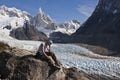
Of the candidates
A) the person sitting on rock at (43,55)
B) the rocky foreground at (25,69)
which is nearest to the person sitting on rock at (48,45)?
the person sitting on rock at (43,55)

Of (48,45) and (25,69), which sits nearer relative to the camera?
(25,69)

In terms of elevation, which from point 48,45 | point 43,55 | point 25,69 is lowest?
point 25,69

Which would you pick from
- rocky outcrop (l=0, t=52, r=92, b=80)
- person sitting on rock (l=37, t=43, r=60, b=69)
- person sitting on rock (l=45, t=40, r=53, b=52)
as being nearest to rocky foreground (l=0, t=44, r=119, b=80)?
rocky outcrop (l=0, t=52, r=92, b=80)

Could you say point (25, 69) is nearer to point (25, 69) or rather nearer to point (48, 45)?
point (25, 69)

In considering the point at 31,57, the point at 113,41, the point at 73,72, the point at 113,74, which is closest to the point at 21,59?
the point at 31,57

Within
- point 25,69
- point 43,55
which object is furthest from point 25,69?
point 43,55

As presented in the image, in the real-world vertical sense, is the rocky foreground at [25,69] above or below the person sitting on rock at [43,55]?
below

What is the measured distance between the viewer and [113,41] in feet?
644

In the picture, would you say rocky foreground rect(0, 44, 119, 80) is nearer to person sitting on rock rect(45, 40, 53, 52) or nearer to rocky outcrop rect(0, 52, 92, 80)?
rocky outcrop rect(0, 52, 92, 80)

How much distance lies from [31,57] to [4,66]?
1648 millimetres

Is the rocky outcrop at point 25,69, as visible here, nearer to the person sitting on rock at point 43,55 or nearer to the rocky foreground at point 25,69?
the rocky foreground at point 25,69

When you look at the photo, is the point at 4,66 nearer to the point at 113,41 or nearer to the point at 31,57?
the point at 31,57

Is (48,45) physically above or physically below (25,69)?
above

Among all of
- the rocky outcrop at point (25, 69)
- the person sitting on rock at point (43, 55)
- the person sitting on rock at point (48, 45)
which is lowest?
the rocky outcrop at point (25, 69)
